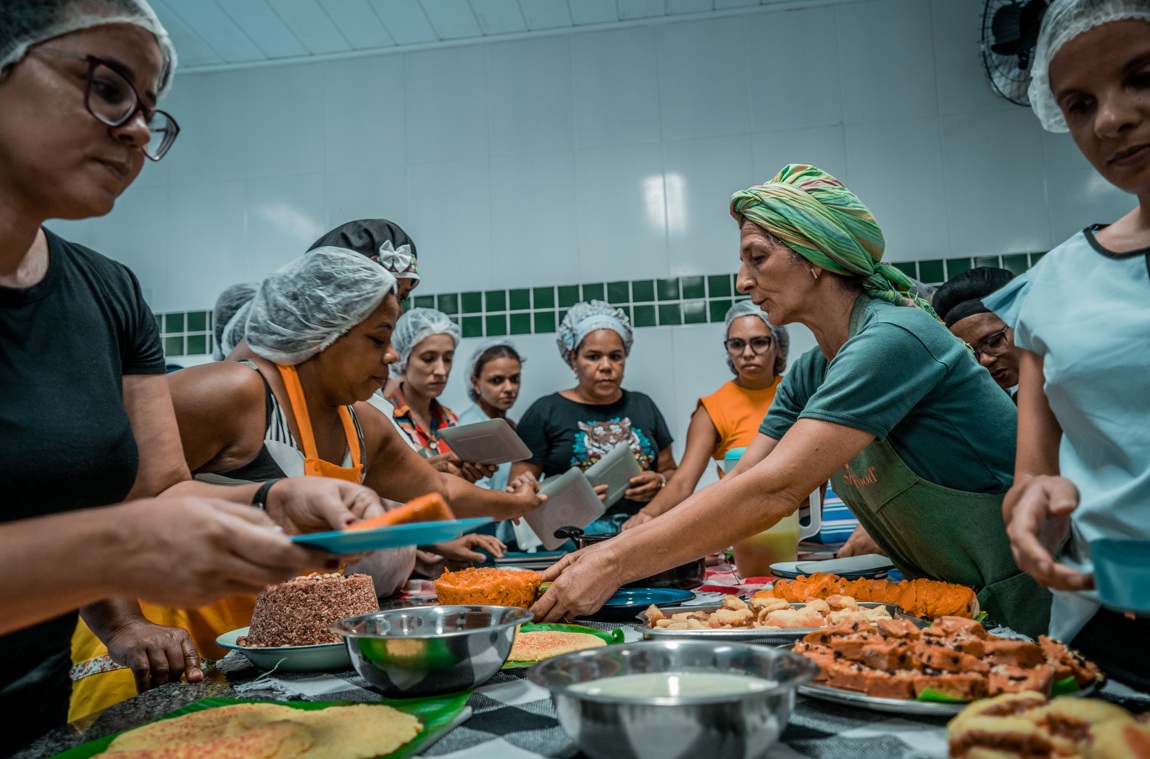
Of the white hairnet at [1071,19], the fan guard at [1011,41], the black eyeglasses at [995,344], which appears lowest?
the black eyeglasses at [995,344]

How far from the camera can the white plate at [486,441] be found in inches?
117

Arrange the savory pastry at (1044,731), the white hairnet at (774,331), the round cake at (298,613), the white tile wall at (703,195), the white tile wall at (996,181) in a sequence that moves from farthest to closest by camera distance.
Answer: the white tile wall at (703,195)
the white tile wall at (996,181)
the white hairnet at (774,331)
the round cake at (298,613)
the savory pastry at (1044,731)

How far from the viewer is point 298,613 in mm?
1323

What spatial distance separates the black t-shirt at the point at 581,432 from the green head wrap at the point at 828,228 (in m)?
2.26

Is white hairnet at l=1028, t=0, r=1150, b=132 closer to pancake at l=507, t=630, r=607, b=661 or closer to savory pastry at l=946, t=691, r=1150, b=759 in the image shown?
savory pastry at l=946, t=691, r=1150, b=759

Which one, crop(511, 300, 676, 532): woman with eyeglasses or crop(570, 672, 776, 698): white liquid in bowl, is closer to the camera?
crop(570, 672, 776, 698): white liquid in bowl

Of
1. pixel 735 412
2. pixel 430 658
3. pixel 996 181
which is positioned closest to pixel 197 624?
pixel 430 658

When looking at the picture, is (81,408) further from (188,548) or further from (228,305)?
(228,305)

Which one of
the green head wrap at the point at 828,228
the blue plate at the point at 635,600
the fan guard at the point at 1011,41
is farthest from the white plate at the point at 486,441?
the fan guard at the point at 1011,41

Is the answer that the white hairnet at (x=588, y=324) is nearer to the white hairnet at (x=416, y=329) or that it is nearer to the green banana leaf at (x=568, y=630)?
the white hairnet at (x=416, y=329)

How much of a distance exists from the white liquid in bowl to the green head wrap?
1.21 meters

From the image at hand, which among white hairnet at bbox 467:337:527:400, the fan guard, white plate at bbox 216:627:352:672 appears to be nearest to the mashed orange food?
white plate at bbox 216:627:352:672

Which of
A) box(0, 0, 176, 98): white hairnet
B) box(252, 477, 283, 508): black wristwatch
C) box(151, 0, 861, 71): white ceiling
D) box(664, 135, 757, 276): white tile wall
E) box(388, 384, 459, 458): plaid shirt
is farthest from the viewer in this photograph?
box(664, 135, 757, 276): white tile wall

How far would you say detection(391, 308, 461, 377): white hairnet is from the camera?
4297 millimetres
